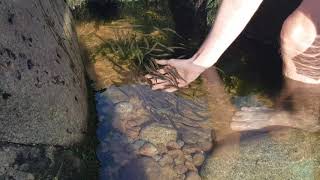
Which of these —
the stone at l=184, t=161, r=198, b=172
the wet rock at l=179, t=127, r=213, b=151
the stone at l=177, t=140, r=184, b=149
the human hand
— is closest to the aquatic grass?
the human hand

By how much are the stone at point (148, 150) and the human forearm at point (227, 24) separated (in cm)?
88

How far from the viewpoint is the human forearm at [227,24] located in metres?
3.62

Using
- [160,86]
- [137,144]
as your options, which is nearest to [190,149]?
[137,144]

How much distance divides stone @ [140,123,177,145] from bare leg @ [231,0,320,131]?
47 centimetres

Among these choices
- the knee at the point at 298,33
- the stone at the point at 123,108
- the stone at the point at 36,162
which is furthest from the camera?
the knee at the point at 298,33

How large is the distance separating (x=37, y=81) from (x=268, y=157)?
5.36 ft

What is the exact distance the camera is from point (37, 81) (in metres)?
2.92

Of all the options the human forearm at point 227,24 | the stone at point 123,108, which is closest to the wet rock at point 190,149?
the stone at point 123,108

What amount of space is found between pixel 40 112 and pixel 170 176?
38.2 inches

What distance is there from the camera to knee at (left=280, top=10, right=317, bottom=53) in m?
4.05

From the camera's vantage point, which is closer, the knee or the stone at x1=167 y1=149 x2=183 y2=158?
the stone at x1=167 y1=149 x2=183 y2=158

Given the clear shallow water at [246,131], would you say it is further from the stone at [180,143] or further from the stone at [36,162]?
the stone at [36,162]

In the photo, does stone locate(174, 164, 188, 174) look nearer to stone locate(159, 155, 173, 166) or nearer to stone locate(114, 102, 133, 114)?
stone locate(159, 155, 173, 166)

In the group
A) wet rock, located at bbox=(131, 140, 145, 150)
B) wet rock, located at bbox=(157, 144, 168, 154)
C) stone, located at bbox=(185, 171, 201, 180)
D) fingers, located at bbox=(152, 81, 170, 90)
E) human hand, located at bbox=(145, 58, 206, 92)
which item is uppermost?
human hand, located at bbox=(145, 58, 206, 92)
